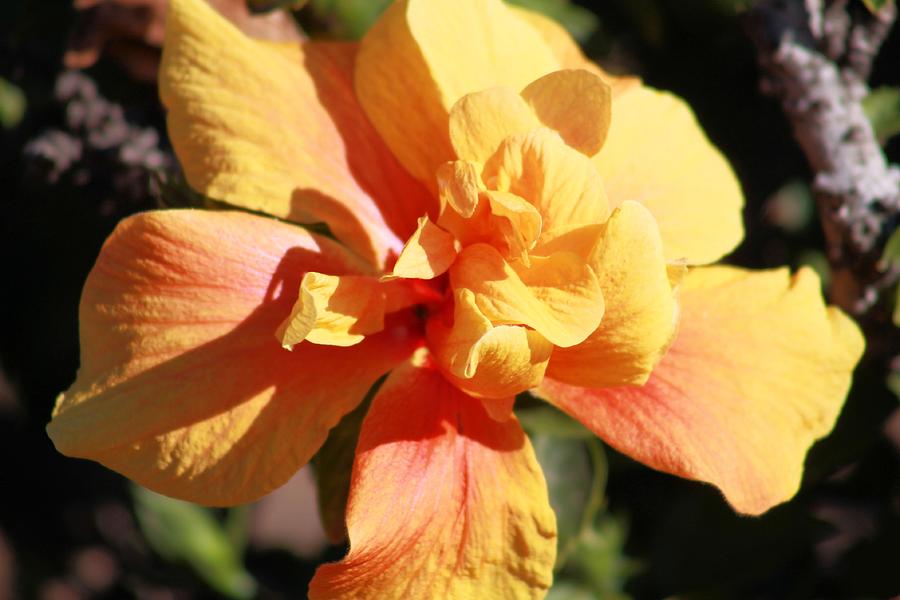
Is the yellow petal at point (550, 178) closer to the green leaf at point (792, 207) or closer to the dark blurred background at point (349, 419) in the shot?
the dark blurred background at point (349, 419)

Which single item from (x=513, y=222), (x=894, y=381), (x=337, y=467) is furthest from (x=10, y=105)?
(x=894, y=381)

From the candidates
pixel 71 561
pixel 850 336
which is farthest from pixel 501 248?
pixel 71 561

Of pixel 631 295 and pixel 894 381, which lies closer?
pixel 631 295

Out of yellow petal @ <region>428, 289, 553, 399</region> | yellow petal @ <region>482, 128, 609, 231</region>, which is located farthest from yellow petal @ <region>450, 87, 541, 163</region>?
yellow petal @ <region>428, 289, 553, 399</region>

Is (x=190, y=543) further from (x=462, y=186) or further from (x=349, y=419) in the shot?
(x=462, y=186)

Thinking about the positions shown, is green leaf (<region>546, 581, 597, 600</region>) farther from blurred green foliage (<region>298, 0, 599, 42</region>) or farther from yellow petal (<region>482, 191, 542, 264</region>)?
blurred green foliage (<region>298, 0, 599, 42</region>)

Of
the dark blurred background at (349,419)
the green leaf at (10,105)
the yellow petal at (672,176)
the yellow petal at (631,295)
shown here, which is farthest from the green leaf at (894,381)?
the green leaf at (10,105)
